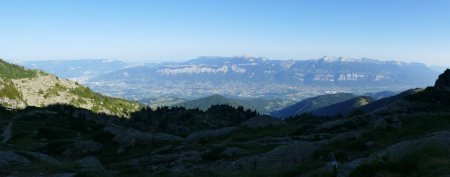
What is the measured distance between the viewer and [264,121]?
93.7 meters

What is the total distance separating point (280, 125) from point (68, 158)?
46.5m

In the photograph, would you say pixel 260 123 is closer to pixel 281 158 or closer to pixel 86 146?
pixel 86 146

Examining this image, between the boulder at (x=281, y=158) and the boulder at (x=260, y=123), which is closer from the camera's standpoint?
the boulder at (x=281, y=158)

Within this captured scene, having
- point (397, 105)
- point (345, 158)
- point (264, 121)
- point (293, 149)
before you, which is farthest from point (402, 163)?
point (264, 121)

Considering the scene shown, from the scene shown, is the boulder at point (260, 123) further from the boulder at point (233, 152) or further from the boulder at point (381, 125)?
the boulder at point (233, 152)

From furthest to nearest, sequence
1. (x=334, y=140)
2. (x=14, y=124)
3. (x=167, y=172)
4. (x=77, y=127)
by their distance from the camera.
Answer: (x=14, y=124) → (x=77, y=127) → (x=334, y=140) → (x=167, y=172)

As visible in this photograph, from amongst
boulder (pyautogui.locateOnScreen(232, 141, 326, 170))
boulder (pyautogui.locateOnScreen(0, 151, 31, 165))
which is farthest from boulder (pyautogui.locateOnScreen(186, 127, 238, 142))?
boulder (pyautogui.locateOnScreen(232, 141, 326, 170))

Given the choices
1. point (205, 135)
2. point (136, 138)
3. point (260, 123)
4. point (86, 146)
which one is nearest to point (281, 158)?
point (136, 138)

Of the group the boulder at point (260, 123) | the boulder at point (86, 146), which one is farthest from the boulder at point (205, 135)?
the boulder at point (86, 146)

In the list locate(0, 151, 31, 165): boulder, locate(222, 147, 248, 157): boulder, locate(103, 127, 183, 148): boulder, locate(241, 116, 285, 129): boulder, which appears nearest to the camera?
locate(0, 151, 31, 165): boulder

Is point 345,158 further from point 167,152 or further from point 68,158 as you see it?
point 68,158

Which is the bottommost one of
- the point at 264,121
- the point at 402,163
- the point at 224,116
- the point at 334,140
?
the point at 224,116

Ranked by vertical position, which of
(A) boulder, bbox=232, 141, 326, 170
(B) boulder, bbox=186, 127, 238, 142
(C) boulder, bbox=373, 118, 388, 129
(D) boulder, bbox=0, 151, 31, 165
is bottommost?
(B) boulder, bbox=186, 127, 238, 142

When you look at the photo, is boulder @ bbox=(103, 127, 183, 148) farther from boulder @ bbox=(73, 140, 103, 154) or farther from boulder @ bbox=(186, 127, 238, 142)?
boulder @ bbox=(73, 140, 103, 154)
